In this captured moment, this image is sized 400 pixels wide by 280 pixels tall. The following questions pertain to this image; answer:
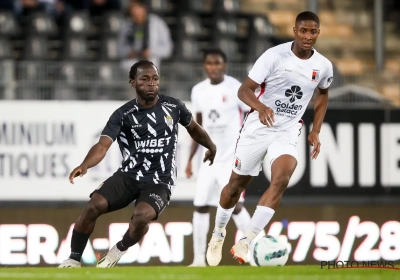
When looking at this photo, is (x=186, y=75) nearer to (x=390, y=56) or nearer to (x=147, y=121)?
(x=147, y=121)

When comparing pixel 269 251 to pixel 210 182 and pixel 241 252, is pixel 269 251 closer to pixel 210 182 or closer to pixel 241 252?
pixel 241 252

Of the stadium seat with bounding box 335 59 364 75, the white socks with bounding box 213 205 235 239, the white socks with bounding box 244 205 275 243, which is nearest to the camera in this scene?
the white socks with bounding box 244 205 275 243

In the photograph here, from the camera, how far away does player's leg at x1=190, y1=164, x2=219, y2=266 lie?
477 inches

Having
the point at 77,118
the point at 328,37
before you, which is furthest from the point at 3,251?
the point at 328,37

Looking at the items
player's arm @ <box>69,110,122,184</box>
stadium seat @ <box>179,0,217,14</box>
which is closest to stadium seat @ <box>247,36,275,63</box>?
stadium seat @ <box>179,0,217,14</box>

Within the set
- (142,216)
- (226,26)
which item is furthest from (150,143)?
(226,26)

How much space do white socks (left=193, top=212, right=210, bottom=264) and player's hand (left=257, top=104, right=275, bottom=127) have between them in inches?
140

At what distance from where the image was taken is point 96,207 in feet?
30.1

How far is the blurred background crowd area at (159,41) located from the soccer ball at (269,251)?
14.6ft

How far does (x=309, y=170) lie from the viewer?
13469 millimetres

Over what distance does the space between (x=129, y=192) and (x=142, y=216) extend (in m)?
0.35

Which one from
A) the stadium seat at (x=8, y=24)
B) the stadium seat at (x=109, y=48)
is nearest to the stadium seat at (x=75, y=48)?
the stadium seat at (x=109, y=48)

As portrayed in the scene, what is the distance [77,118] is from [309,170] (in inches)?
123

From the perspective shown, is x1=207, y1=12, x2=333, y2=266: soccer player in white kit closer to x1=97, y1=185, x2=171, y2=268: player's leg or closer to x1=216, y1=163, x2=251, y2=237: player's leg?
x1=97, y1=185, x2=171, y2=268: player's leg
